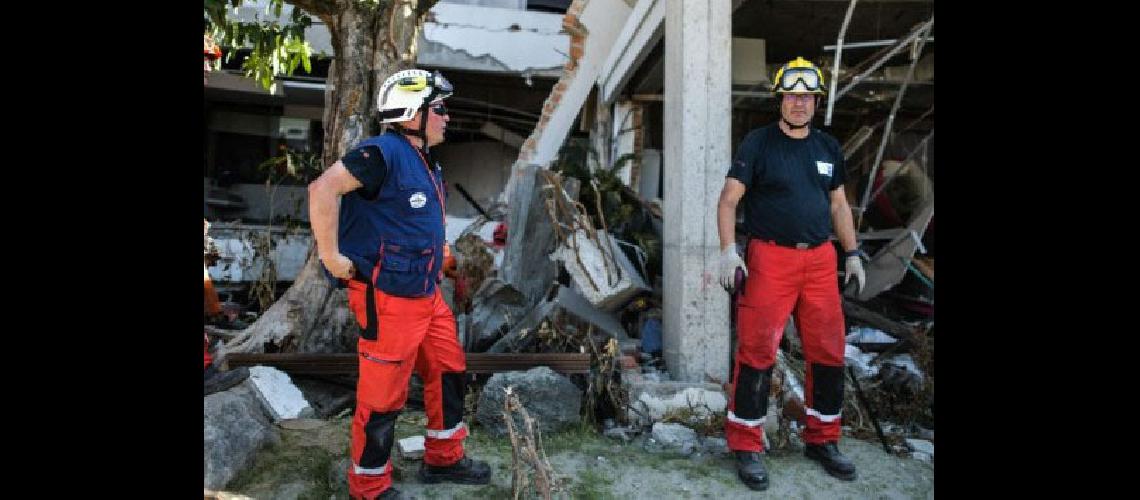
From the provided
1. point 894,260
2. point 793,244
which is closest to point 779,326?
point 793,244

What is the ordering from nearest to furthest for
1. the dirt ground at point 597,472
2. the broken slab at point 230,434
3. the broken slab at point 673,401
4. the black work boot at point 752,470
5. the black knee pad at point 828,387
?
1. the broken slab at point 230,434
2. the dirt ground at point 597,472
3. the black work boot at point 752,470
4. the black knee pad at point 828,387
5. the broken slab at point 673,401

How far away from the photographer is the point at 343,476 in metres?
3.21

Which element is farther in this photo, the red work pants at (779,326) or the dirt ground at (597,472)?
the red work pants at (779,326)

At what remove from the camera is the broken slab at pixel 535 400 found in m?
3.89

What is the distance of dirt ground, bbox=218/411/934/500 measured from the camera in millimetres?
3188

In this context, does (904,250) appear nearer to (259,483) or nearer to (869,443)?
(869,443)

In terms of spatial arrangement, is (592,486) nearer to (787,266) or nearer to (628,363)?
(628,363)

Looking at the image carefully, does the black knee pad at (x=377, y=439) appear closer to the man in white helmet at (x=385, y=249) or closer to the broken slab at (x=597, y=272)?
the man in white helmet at (x=385, y=249)

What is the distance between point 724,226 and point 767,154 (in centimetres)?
45

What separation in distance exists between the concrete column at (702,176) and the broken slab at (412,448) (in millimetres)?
1750

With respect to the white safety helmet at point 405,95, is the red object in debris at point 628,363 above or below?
below

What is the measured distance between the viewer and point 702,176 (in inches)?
171

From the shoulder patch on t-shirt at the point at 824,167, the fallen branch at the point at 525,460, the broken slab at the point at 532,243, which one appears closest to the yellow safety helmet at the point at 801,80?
the shoulder patch on t-shirt at the point at 824,167

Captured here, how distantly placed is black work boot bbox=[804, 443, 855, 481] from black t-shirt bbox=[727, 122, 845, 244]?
1.13 meters
